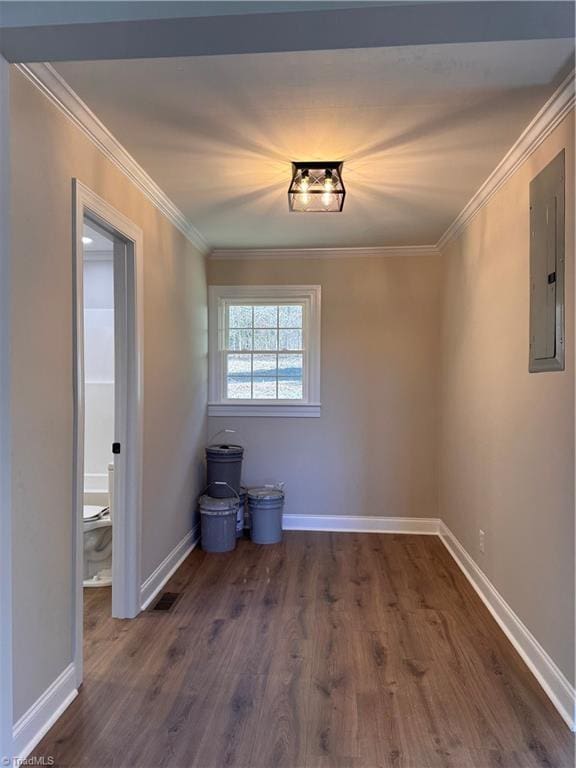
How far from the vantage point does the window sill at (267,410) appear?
→ 4445 mm

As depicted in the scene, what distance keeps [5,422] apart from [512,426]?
234 centimetres

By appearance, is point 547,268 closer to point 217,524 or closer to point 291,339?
point 291,339

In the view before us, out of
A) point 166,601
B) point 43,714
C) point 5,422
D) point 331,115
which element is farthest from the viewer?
point 166,601

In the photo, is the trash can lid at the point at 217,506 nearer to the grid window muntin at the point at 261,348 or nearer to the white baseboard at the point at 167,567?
the white baseboard at the point at 167,567

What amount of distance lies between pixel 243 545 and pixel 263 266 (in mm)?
2465

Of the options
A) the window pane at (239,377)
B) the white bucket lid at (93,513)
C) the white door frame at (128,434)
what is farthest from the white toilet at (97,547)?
the window pane at (239,377)

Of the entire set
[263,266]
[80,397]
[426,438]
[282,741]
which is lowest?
[282,741]

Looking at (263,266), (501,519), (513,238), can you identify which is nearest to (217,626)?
(501,519)

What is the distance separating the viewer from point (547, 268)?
2.18 metres

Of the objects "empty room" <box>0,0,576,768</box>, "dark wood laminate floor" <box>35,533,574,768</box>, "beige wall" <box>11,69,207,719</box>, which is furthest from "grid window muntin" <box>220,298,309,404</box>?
"beige wall" <box>11,69,207,719</box>

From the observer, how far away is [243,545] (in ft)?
13.3

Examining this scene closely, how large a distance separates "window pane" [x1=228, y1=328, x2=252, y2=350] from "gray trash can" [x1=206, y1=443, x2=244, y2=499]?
3.27 ft

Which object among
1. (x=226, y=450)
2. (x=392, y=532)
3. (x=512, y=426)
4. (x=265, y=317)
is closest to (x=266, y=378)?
(x=265, y=317)

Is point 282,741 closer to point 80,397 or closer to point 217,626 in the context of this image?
point 217,626
